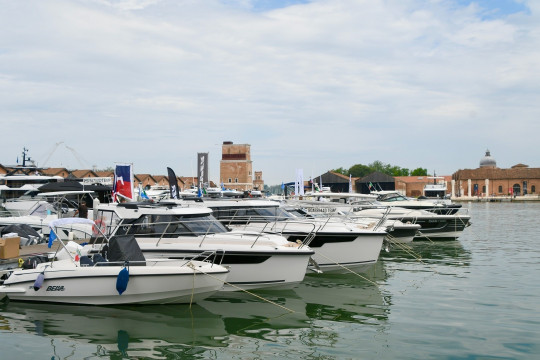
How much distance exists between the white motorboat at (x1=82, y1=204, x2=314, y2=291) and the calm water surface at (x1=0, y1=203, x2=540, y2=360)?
57cm

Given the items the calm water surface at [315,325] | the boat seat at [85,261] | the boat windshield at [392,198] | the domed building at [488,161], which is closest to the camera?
the calm water surface at [315,325]

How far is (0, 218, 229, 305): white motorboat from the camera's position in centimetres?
1157

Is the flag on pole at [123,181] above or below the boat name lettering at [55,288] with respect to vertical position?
above

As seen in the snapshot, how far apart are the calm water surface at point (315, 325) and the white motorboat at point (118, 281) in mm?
254

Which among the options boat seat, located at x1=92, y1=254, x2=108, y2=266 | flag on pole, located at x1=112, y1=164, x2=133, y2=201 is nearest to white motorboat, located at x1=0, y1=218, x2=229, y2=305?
boat seat, located at x1=92, y1=254, x2=108, y2=266

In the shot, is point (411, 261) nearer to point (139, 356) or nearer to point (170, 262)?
point (170, 262)

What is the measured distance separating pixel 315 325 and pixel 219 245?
3369mm

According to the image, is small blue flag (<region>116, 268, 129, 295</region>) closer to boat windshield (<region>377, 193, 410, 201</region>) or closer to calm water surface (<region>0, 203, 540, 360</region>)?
calm water surface (<region>0, 203, 540, 360</region>)

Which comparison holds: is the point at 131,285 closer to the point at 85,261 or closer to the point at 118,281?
the point at 118,281

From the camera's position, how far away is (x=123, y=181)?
20.1m

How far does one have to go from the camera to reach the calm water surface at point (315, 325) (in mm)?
9516

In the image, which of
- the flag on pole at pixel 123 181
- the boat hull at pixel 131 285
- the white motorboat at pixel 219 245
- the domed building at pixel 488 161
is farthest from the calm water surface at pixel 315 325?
the domed building at pixel 488 161

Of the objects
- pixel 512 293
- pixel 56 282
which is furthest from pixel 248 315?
pixel 512 293

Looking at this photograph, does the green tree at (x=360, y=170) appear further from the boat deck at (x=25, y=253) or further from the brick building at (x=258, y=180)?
the boat deck at (x=25, y=253)
